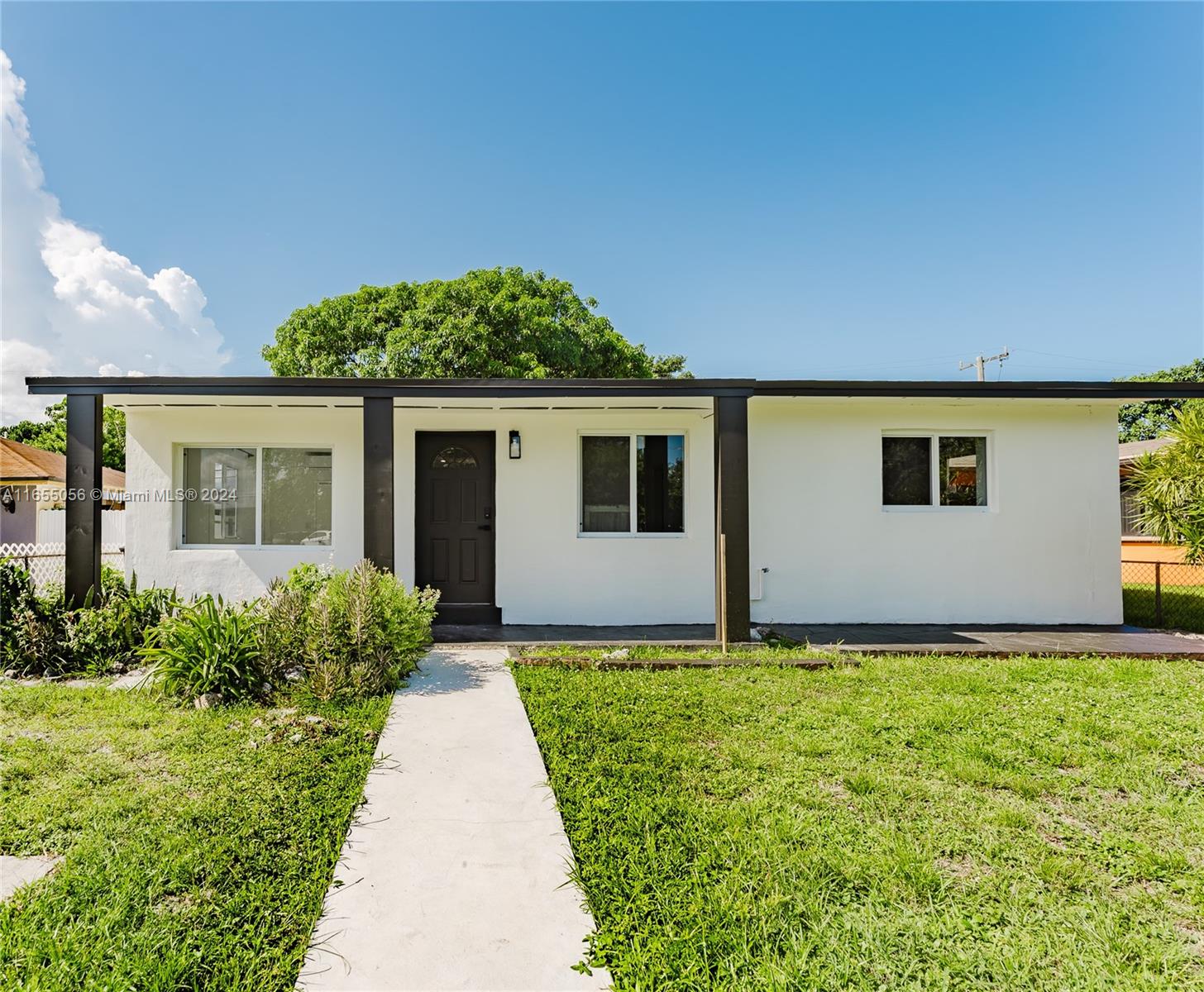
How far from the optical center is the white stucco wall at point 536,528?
775cm

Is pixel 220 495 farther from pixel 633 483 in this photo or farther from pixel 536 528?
pixel 633 483

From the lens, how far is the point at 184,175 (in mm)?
10195

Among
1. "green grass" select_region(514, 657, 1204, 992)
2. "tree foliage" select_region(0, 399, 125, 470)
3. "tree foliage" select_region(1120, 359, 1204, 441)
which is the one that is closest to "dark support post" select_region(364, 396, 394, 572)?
"green grass" select_region(514, 657, 1204, 992)

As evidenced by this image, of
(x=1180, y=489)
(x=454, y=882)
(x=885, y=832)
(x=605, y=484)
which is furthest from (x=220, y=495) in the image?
(x=1180, y=489)

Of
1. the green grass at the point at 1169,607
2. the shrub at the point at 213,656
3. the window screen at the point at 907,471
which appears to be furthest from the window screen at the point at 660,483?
the green grass at the point at 1169,607

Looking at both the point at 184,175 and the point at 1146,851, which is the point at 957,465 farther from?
the point at 184,175

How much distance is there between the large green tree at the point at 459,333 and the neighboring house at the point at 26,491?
6895 mm

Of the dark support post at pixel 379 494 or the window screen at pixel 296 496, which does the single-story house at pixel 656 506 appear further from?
the dark support post at pixel 379 494

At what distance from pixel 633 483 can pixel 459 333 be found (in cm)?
1249

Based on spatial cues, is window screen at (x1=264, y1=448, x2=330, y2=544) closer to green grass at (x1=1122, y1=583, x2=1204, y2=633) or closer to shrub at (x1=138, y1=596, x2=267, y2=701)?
shrub at (x1=138, y1=596, x2=267, y2=701)

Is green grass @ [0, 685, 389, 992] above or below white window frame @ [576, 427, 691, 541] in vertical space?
below

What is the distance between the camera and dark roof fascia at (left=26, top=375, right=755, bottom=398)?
6.23 m

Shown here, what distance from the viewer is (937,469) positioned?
809 centimetres

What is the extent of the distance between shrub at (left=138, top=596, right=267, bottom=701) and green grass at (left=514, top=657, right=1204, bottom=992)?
2164 mm
